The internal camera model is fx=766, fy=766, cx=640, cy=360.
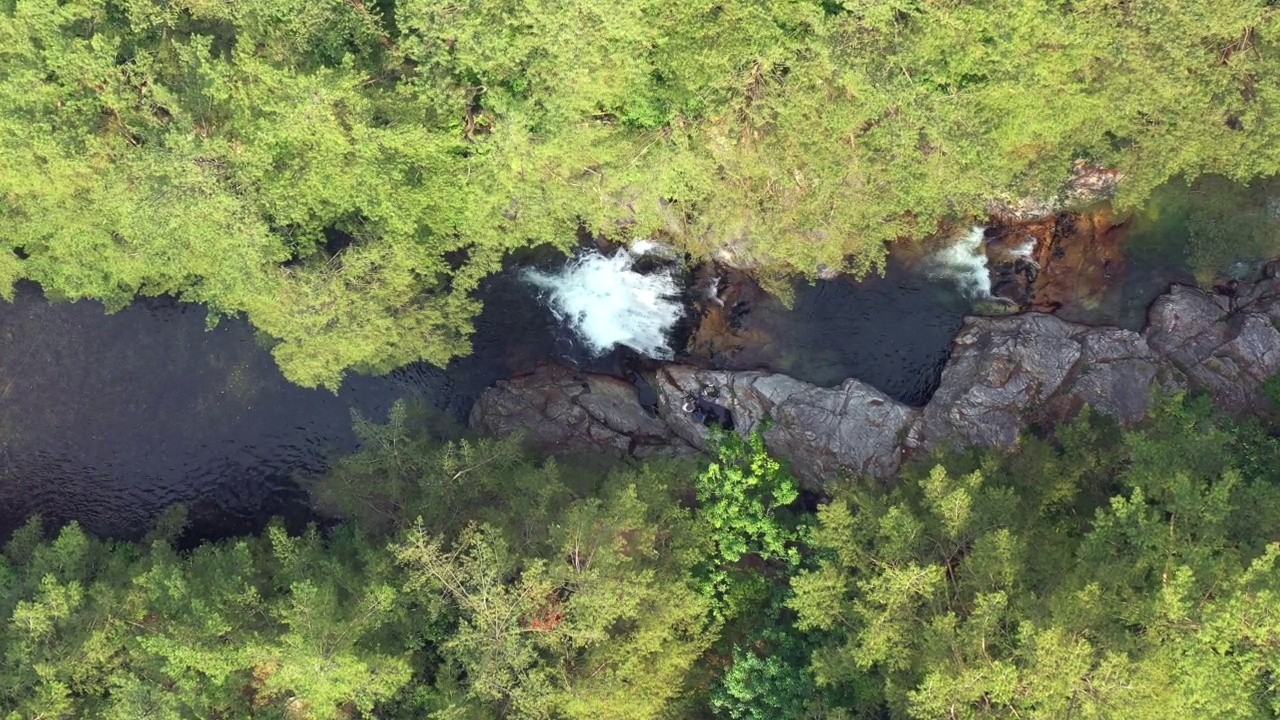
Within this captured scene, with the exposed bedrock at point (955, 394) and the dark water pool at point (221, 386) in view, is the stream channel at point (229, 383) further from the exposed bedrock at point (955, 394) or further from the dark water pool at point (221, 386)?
the exposed bedrock at point (955, 394)

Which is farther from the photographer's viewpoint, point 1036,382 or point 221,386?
point 221,386

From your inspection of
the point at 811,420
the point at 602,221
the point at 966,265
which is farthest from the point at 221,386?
the point at 966,265

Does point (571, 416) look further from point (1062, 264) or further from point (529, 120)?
point (1062, 264)

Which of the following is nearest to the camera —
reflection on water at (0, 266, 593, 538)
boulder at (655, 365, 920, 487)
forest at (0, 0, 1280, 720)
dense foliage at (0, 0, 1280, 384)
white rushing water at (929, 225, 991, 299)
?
forest at (0, 0, 1280, 720)

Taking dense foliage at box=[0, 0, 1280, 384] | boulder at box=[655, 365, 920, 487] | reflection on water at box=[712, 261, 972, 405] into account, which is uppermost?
dense foliage at box=[0, 0, 1280, 384]

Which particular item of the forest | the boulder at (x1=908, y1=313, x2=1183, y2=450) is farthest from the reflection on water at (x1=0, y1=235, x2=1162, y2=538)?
the forest

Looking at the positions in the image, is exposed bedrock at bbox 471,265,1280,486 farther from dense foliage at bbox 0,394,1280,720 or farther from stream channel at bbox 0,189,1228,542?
dense foliage at bbox 0,394,1280,720

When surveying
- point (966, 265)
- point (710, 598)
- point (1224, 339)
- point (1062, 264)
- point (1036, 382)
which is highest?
point (966, 265)

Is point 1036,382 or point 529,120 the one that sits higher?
point 529,120
